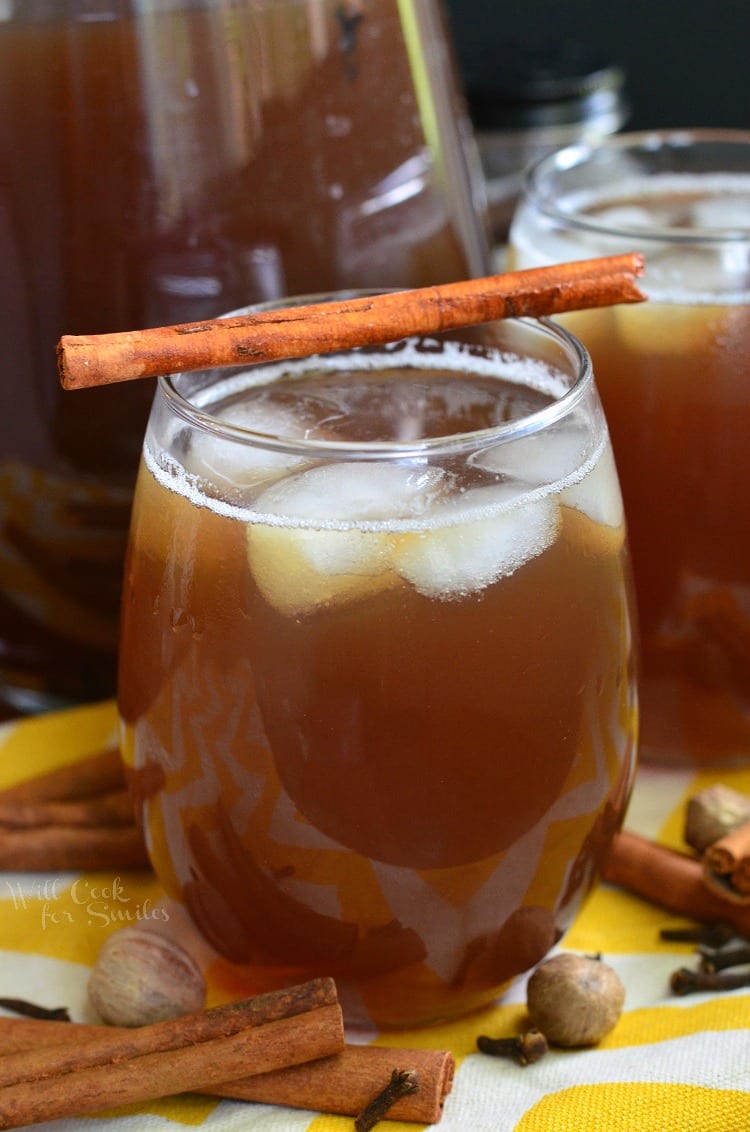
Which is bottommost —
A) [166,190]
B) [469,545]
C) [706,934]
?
[706,934]

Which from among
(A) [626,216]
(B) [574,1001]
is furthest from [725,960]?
(A) [626,216]

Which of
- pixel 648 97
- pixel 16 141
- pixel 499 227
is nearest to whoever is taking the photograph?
pixel 16 141

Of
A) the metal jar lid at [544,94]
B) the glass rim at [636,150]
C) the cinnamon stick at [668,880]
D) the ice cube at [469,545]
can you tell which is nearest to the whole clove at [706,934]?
the cinnamon stick at [668,880]

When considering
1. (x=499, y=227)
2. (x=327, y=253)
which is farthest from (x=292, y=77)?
(x=499, y=227)

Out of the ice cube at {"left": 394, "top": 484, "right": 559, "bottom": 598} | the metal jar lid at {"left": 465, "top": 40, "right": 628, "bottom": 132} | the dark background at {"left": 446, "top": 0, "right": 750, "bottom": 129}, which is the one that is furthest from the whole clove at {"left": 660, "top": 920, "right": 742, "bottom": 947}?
the dark background at {"left": 446, "top": 0, "right": 750, "bottom": 129}

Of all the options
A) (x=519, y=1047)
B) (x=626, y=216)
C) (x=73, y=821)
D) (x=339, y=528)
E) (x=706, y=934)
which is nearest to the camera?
(x=339, y=528)

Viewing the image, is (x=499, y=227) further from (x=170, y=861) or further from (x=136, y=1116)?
(x=136, y=1116)

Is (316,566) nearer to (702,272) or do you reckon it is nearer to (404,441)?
(404,441)
